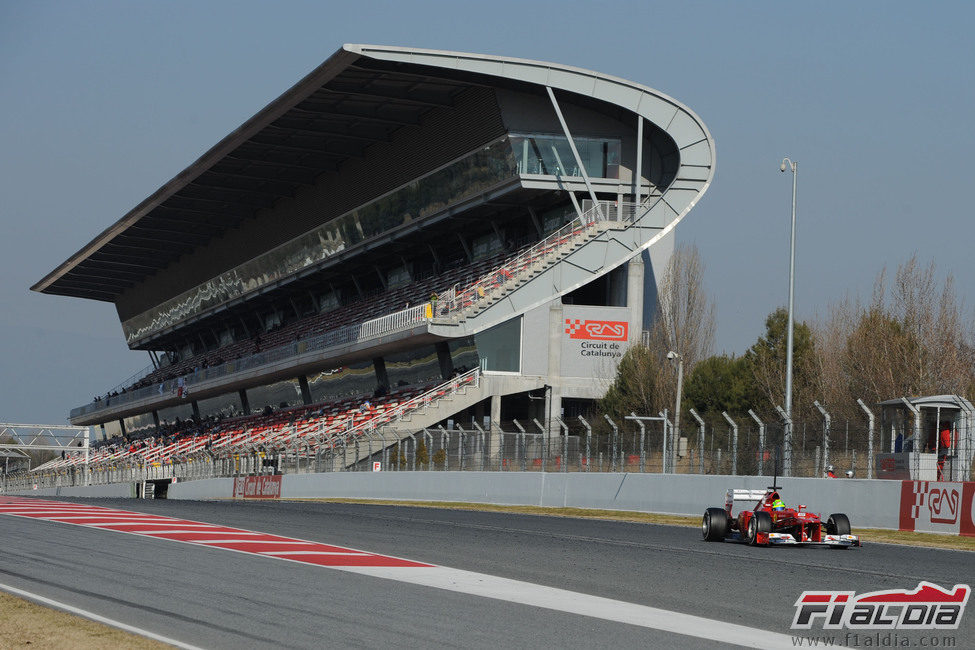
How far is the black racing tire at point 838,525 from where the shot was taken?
57.8 feet

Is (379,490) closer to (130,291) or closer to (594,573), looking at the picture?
(594,573)

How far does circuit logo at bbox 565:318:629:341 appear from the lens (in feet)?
150

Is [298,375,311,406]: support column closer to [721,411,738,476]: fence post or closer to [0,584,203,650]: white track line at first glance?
[721,411,738,476]: fence post

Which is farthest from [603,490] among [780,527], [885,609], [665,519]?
[885,609]

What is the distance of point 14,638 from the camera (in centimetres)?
849

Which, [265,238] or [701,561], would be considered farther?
[265,238]

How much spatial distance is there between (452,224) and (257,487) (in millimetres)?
13602

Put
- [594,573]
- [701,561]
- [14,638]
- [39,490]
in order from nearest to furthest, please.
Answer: [14,638], [594,573], [701,561], [39,490]

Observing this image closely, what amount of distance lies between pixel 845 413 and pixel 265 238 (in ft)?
110

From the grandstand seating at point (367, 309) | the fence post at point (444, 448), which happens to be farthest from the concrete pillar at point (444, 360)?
the fence post at point (444, 448)

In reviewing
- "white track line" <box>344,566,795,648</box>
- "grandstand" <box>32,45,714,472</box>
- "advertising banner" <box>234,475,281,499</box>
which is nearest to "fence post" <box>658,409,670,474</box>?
"grandstand" <box>32,45,714,472</box>

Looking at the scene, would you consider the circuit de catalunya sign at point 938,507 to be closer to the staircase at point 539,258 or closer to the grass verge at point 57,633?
the grass verge at point 57,633

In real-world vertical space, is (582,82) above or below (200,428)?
above

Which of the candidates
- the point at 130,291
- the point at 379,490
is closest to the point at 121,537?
the point at 379,490
